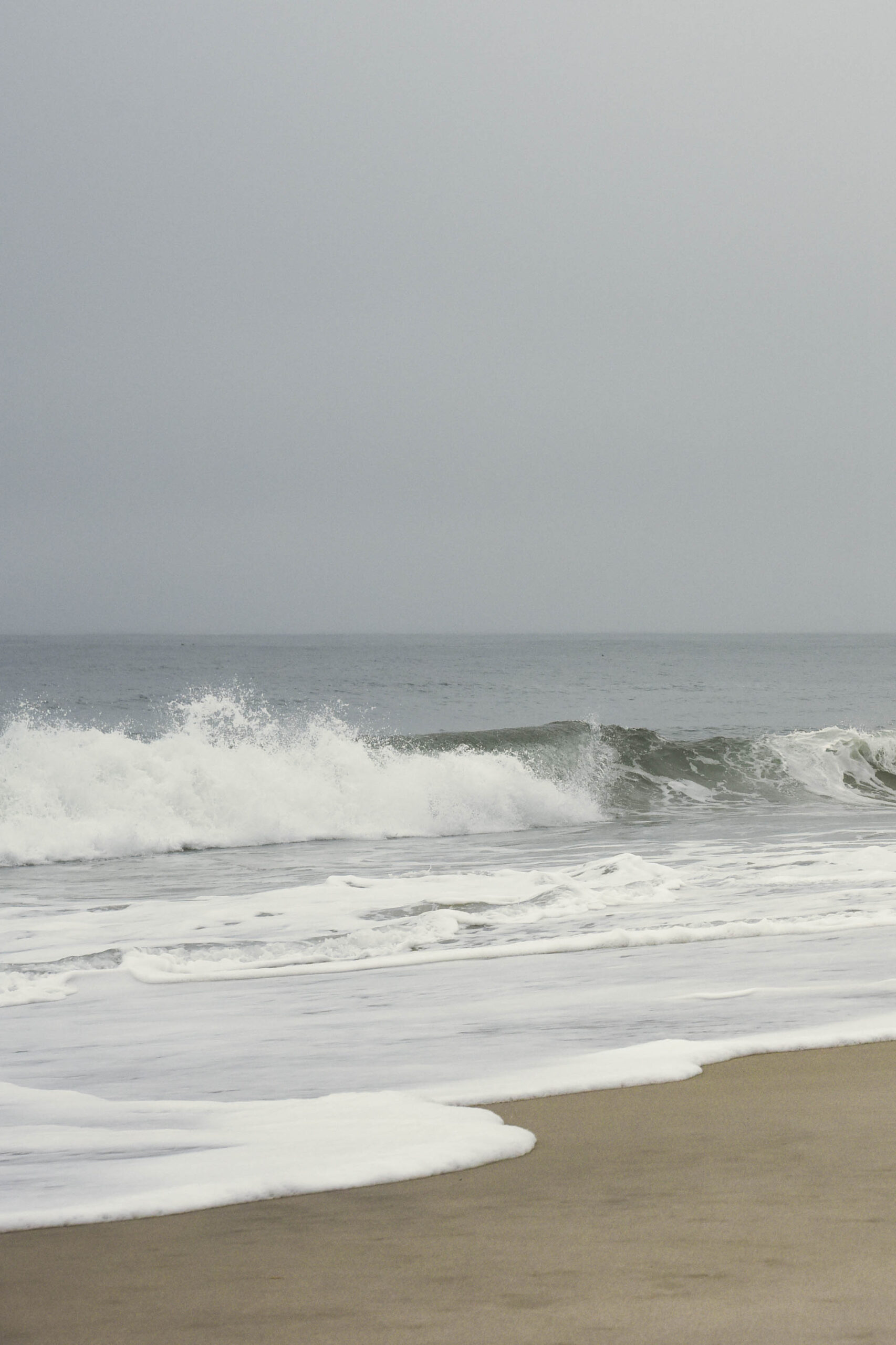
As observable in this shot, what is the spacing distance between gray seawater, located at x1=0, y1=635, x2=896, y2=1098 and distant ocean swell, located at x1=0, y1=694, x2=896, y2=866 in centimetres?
4

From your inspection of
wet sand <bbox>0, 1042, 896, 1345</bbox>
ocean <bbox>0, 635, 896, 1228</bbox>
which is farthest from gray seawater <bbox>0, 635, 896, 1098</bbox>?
wet sand <bbox>0, 1042, 896, 1345</bbox>

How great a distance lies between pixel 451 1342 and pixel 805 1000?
3.34m

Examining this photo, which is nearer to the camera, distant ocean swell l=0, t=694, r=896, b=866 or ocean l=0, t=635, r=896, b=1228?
ocean l=0, t=635, r=896, b=1228

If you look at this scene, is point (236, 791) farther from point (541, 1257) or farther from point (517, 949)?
point (541, 1257)

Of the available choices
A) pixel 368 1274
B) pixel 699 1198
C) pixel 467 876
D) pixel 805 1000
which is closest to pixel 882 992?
pixel 805 1000

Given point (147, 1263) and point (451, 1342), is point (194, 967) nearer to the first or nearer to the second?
point (147, 1263)

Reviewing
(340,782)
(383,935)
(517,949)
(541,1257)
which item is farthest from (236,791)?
(541,1257)

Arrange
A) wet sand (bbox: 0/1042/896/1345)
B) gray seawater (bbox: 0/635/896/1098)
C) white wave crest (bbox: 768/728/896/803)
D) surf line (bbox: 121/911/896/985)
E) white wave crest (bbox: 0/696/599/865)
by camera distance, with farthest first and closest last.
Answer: white wave crest (bbox: 768/728/896/803) < white wave crest (bbox: 0/696/599/865) < surf line (bbox: 121/911/896/985) < gray seawater (bbox: 0/635/896/1098) < wet sand (bbox: 0/1042/896/1345)

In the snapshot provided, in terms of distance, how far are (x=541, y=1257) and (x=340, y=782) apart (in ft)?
45.1

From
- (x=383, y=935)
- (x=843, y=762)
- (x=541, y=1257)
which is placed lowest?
(x=843, y=762)

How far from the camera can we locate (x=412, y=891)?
9.20 metres

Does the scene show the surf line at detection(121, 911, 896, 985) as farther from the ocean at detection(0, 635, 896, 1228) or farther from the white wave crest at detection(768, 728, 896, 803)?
the white wave crest at detection(768, 728, 896, 803)

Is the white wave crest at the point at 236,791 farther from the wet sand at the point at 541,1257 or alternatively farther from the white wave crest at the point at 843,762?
the wet sand at the point at 541,1257

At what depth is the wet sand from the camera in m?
1.86
